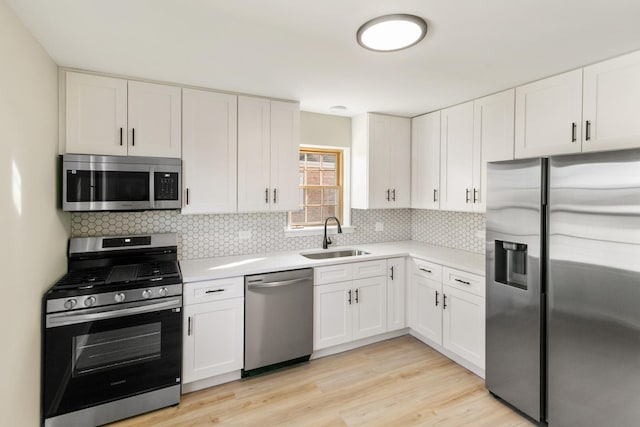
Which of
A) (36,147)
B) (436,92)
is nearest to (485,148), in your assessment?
(436,92)

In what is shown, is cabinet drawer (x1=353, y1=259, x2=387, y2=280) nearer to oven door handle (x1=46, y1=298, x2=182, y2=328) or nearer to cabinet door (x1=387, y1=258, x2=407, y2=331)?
cabinet door (x1=387, y1=258, x2=407, y2=331)

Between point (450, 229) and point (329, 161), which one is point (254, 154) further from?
point (450, 229)

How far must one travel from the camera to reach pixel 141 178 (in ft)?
8.16

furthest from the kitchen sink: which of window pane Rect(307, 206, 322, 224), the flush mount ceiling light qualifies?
the flush mount ceiling light

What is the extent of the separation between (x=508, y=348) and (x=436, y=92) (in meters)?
2.13

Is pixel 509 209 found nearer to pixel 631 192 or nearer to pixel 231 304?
pixel 631 192

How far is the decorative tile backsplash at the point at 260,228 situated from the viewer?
271 cm

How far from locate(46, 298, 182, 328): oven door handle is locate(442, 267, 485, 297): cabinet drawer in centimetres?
225

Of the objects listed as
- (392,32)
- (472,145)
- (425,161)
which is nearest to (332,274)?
(425,161)

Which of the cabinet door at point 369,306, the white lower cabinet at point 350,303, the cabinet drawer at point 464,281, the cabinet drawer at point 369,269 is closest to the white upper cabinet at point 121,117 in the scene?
the white lower cabinet at point 350,303

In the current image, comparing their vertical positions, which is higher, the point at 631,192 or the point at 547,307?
the point at 631,192

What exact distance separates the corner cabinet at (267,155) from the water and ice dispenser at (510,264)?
181cm

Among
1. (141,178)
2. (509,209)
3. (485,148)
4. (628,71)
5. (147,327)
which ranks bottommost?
(147,327)

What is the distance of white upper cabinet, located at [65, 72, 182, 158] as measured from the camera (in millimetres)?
2336
